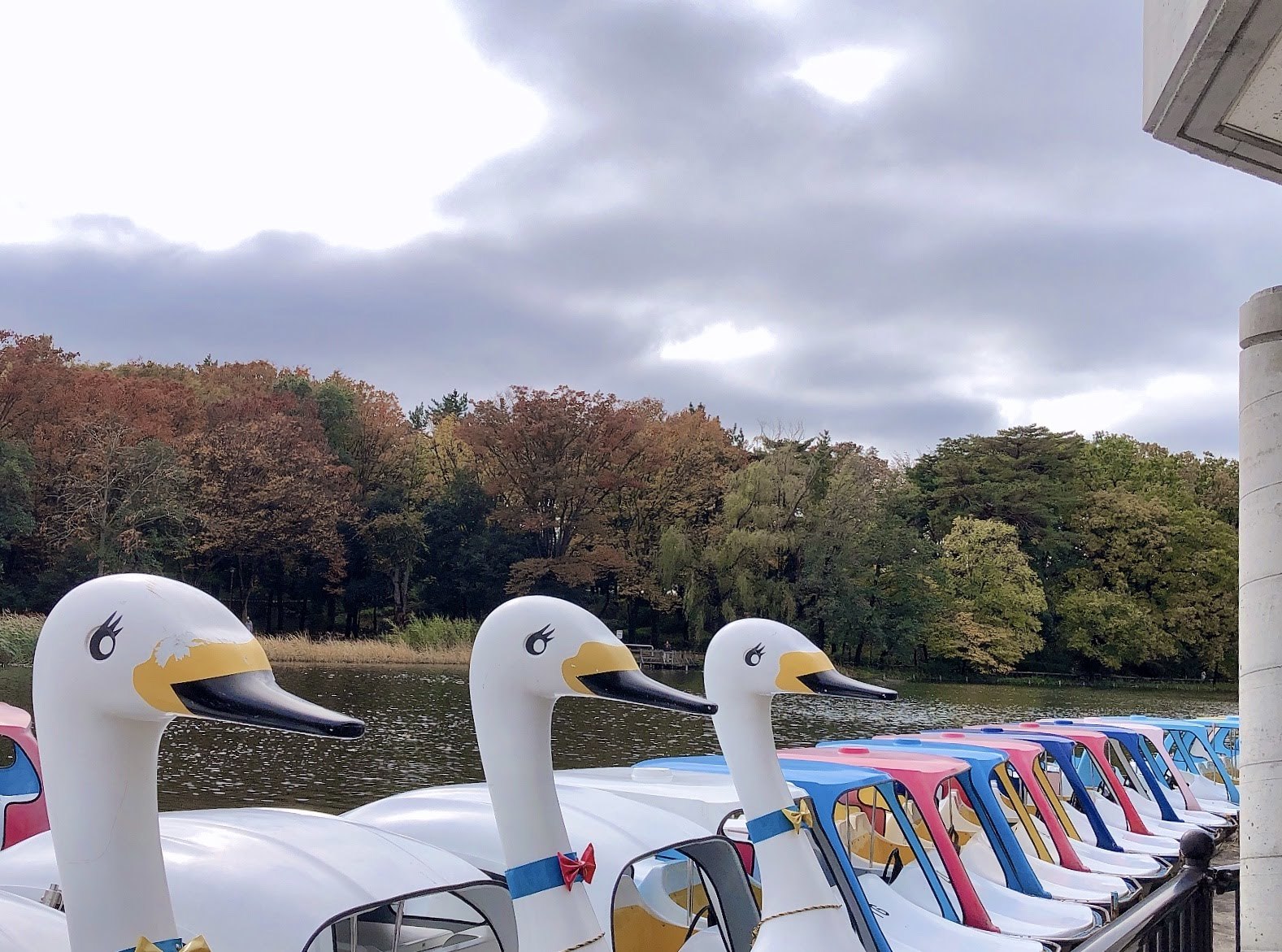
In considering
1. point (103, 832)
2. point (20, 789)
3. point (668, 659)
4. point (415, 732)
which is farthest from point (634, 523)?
point (103, 832)

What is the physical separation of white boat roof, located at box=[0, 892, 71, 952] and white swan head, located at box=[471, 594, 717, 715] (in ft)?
5.51

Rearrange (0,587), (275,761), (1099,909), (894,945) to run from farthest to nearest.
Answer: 1. (0,587)
2. (275,761)
3. (1099,909)
4. (894,945)

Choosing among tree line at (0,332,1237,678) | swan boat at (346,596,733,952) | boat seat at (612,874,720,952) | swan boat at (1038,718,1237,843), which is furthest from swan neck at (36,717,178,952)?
tree line at (0,332,1237,678)

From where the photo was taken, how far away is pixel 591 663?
15.3 feet

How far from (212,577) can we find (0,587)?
8433 millimetres

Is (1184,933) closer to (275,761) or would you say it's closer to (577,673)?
(577,673)

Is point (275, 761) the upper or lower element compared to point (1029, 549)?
lower

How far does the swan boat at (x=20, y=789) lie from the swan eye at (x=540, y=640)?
488 cm

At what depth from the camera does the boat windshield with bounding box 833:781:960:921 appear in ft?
27.4

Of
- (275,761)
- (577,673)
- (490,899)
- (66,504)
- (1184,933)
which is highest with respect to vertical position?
(66,504)

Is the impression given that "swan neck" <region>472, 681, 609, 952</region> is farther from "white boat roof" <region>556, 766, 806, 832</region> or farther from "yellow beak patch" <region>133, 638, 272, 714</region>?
"white boat roof" <region>556, 766, 806, 832</region>

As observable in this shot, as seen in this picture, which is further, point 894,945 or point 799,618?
point 799,618

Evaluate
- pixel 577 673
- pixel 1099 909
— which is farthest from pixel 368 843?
pixel 1099 909

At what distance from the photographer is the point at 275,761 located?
1883 cm
